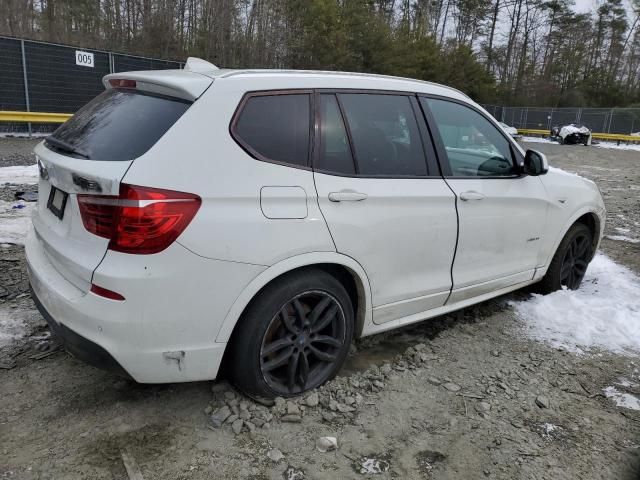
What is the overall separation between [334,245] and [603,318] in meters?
2.84

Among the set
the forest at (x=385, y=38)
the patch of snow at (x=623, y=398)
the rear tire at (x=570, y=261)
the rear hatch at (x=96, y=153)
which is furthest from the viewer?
the forest at (x=385, y=38)

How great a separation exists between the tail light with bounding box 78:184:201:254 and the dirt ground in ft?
3.31

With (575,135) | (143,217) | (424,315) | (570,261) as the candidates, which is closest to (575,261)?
(570,261)

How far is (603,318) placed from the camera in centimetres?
436

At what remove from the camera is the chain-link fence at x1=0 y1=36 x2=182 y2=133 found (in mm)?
13625

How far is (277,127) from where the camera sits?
2.73 m

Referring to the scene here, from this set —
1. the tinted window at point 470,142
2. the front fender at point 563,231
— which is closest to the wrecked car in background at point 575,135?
the front fender at point 563,231

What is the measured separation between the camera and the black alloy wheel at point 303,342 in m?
2.77

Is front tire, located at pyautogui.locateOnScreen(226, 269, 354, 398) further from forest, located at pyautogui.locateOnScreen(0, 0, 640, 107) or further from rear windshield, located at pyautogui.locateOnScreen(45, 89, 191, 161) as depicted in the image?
forest, located at pyautogui.locateOnScreen(0, 0, 640, 107)

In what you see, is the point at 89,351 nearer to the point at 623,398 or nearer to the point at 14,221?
the point at 623,398

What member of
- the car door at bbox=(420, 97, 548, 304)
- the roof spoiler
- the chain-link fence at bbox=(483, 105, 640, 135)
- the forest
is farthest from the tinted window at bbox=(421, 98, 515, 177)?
the chain-link fence at bbox=(483, 105, 640, 135)

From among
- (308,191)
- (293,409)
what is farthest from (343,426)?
Answer: (308,191)

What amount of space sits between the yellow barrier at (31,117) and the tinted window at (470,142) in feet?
38.7

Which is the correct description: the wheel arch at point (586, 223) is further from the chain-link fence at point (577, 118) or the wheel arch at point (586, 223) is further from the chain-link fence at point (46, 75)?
the chain-link fence at point (577, 118)
